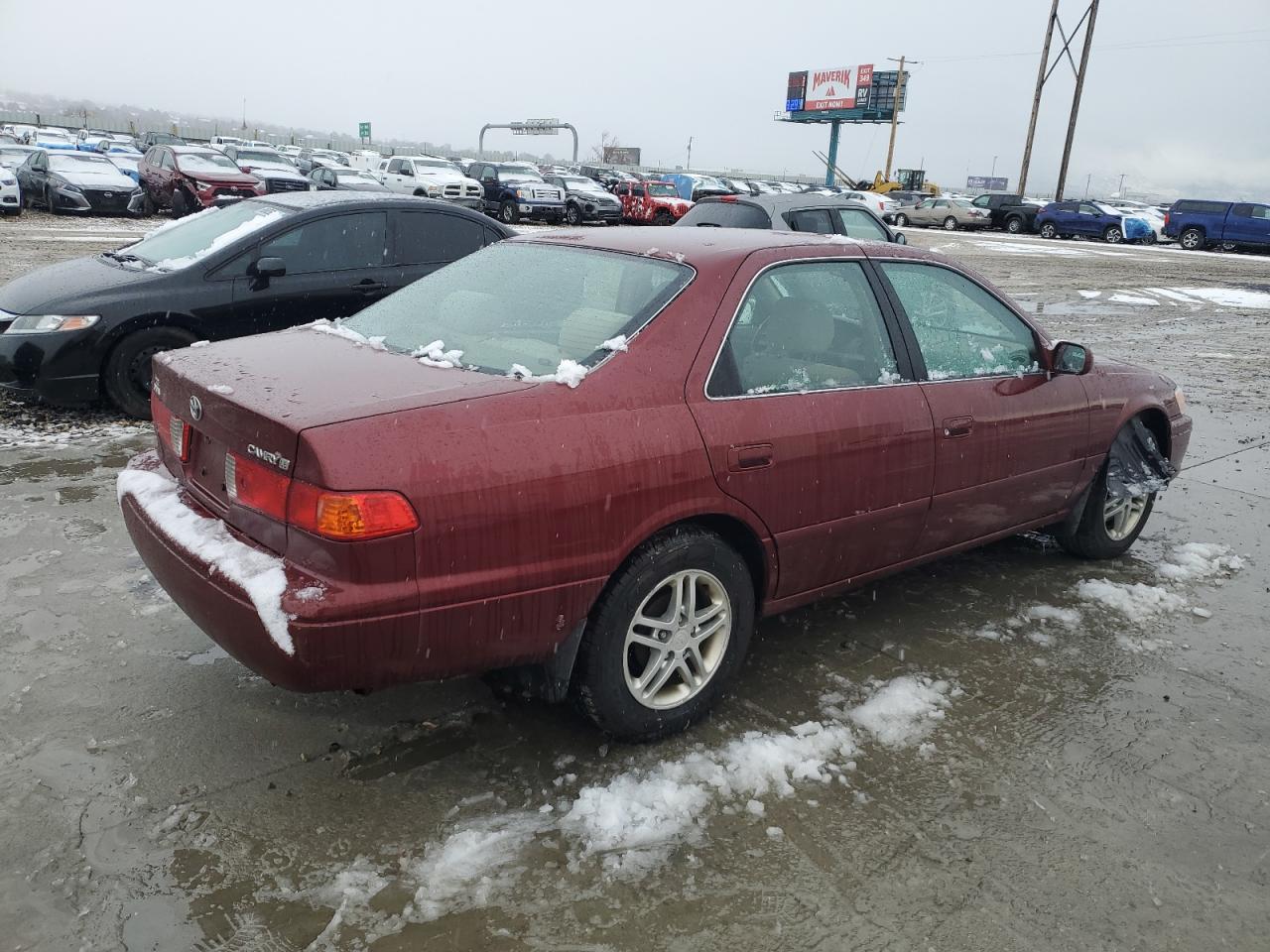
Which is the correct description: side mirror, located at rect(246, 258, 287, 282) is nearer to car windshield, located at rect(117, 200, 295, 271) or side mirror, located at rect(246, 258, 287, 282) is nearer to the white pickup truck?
car windshield, located at rect(117, 200, 295, 271)

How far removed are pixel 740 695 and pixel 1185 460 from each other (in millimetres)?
4959

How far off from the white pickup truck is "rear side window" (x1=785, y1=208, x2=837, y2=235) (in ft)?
53.4

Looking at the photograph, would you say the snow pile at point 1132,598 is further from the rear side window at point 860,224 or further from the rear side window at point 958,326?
the rear side window at point 860,224

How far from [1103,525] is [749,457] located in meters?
2.57

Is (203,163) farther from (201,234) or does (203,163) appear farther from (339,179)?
(201,234)

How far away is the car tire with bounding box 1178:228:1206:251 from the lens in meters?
31.7

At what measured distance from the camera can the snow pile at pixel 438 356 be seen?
2998 mm

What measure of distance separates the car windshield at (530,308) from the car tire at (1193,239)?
34.2m

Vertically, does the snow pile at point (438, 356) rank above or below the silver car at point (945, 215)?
below

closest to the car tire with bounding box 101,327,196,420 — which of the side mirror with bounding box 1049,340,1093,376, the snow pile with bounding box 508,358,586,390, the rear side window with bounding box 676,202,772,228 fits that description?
the snow pile with bounding box 508,358,586,390

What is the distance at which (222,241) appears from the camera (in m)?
6.48

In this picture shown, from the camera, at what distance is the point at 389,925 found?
90.2 inches

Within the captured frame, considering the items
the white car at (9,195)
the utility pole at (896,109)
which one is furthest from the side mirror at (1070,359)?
the utility pole at (896,109)

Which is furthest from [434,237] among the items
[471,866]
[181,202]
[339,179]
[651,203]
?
[651,203]
